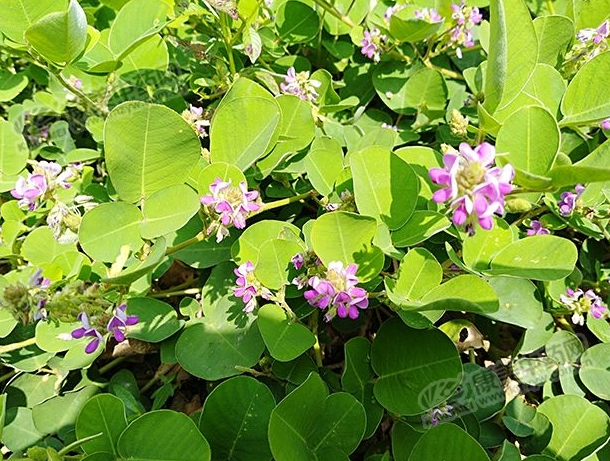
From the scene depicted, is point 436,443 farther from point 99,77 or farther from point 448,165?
point 99,77

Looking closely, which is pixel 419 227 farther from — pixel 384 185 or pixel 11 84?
pixel 11 84

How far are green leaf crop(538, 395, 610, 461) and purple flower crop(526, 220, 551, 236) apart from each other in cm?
40

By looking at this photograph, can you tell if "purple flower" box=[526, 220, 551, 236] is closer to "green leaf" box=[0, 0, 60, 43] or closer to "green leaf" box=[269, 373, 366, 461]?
"green leaf" box=[269, 373, 366, 461]

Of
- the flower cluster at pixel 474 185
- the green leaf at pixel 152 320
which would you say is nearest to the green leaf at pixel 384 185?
the flower cluster at pixel 474 185

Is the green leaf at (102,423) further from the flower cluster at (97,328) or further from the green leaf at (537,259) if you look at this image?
the green leaf at (537,259)

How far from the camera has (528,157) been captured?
1.08 m

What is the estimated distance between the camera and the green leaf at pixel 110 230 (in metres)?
1.15

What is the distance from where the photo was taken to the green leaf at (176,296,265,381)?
1323 millimetres

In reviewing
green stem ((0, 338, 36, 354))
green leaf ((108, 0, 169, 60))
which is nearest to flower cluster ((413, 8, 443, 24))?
green leaf ((108, 0, 169, 60))

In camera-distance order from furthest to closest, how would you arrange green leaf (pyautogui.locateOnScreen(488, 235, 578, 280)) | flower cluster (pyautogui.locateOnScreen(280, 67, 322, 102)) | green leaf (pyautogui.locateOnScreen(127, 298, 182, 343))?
1. flower cluster (pyautogui.locateOnScreen(280, 67, 322, 102))
2. green leaf (pyautogui.locateOnScreen(127, 298, 182, 343))
3. green leaf (pyautogui.locateOnScreen(488, 235, 578, 280))

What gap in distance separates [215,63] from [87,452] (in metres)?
1.09

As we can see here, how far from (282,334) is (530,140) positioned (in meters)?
0.63

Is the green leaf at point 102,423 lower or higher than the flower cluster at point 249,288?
lower

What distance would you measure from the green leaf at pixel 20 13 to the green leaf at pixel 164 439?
1047 mm
